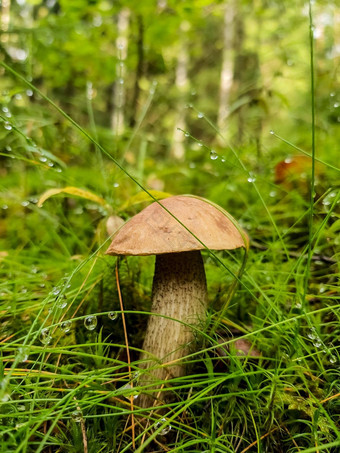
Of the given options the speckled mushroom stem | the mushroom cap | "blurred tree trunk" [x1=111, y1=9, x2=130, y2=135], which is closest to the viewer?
the mushroom cap

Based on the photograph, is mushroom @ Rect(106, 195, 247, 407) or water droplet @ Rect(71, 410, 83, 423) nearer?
water droplet @ Rect(71, 410, 83, 423)

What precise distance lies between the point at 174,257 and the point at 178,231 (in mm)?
204

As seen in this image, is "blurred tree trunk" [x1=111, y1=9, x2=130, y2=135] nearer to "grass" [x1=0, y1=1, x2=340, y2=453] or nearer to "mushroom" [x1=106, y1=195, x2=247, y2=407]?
"grass" [x1=0, y1=1, x2=340, y2=453]

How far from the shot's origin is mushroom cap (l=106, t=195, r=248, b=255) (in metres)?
0.93

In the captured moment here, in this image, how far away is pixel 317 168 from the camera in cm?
182

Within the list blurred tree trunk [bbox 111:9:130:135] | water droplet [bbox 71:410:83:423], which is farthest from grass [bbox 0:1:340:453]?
blurred tree trunk [bbox 111:9:130:135]

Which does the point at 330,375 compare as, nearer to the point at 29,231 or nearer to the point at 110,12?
the point at 29,231

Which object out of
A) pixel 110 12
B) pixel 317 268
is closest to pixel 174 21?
pixel 110 12

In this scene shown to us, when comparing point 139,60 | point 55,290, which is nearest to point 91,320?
point 55,290

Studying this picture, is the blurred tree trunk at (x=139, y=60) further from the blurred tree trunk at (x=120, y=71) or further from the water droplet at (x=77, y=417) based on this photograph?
the water droplet at (x=77, y=417)

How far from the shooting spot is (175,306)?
1.11 metres

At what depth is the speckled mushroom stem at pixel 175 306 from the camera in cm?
107

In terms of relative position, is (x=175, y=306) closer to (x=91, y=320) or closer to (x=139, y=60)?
(x=91, y=320)

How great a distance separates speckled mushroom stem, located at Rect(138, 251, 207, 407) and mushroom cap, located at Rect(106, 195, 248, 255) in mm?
172
